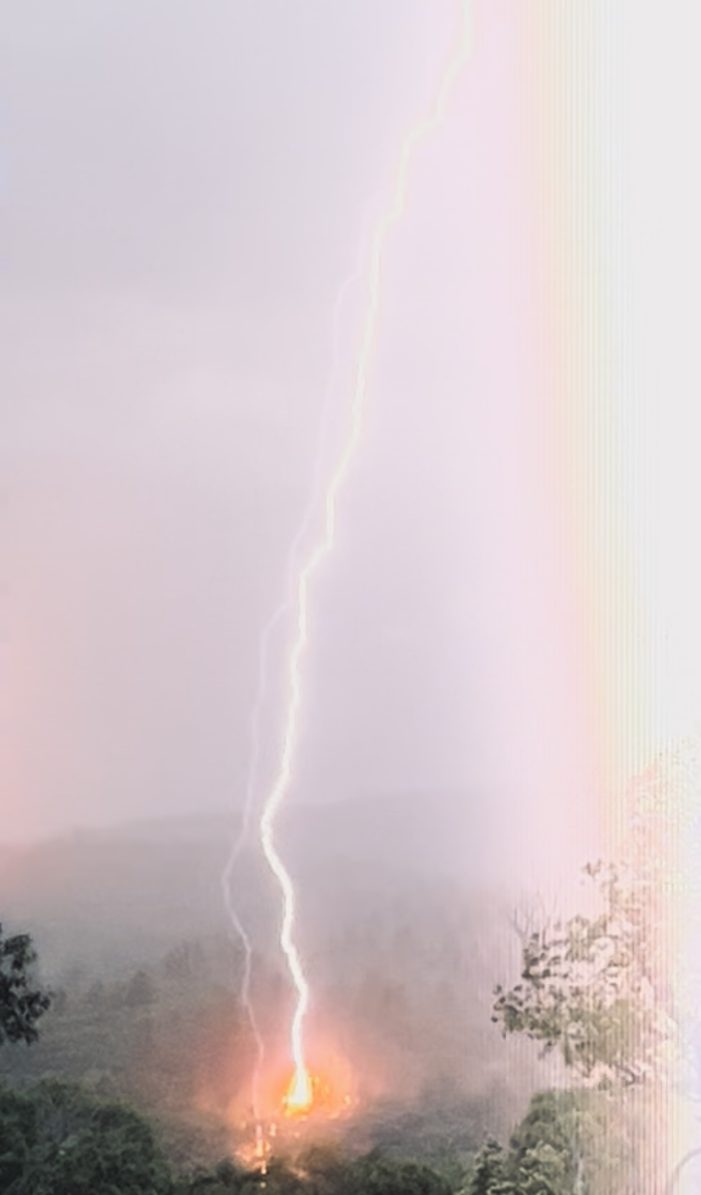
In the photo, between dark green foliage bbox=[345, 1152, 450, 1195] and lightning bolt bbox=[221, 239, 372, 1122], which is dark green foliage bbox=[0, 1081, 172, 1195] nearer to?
lightning bolt bbox=[221, 239, 372, 1122]

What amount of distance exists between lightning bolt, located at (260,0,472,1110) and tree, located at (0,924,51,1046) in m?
0.57

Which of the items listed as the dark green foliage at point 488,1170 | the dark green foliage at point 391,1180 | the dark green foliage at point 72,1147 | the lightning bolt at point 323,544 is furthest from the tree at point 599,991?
the dark green foliage at point 72,1147

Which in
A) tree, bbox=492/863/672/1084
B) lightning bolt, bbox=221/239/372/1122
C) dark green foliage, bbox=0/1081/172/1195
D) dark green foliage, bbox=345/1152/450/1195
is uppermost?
lightning bolt, bbox=221/239/372/1122

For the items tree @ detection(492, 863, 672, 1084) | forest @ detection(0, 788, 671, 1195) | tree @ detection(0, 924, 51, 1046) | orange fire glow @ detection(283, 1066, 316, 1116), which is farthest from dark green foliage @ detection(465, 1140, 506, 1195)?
tree @ detection(0, 924, 51, 1046)

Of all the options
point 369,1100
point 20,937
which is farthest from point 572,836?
point 20,937

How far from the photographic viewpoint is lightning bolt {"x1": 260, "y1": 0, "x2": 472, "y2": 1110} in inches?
110

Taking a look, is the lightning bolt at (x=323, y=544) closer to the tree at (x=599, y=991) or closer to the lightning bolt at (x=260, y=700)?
the lightning bolt at (x=260, y=700)

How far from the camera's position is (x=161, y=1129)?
8.85 ft

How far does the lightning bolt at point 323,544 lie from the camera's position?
278 centimetres

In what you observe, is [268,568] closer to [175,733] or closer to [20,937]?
[175,733]

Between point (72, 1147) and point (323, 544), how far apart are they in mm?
1476

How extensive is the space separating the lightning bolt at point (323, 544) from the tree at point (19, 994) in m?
0.57

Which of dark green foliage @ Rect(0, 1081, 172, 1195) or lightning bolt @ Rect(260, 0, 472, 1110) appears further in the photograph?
→ lightning bolt @ Rect(260, 0, 472, 1110)

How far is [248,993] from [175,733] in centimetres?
62
